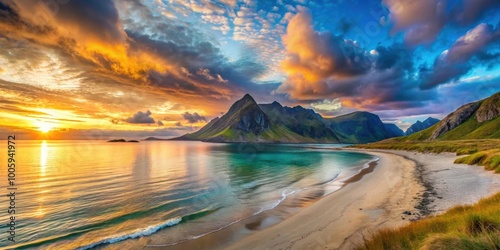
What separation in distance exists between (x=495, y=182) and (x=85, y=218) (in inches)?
1545

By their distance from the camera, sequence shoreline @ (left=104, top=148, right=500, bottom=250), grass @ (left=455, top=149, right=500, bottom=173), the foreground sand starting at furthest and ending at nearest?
grass @ (left=455, top=149, right=500, bottom=173) → shoreline @ (left=104, top=148, right=500, bottom=250) → the foreground sand

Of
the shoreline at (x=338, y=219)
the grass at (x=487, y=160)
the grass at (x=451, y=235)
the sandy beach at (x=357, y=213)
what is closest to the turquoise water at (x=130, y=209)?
the shoreline at (x=338, y=219)

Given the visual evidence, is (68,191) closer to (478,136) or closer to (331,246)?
(331,246)

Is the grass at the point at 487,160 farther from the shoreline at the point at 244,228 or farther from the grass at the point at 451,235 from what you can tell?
the shoreline at the point at 244,228

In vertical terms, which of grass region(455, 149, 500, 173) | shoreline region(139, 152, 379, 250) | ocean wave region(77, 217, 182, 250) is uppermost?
grass region(455, 149, 500, 173)

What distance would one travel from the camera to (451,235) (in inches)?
288

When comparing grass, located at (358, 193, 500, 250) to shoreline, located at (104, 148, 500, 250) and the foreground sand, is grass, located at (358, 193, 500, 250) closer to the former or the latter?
shoreline, located at (104, 148, 500, 250)

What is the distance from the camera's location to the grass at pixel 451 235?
6910 millimetres

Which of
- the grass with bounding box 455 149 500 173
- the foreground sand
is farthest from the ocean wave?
the grass with bounding box 455 149 500 173

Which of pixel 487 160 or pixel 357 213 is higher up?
pixel 487 160

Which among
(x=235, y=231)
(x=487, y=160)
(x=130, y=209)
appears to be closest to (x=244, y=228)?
(x=235, y=231)

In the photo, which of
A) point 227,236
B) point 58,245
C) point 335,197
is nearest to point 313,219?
point 227,236

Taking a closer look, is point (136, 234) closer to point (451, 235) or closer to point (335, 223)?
point (335, 223)

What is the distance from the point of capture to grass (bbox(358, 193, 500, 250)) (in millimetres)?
6910
